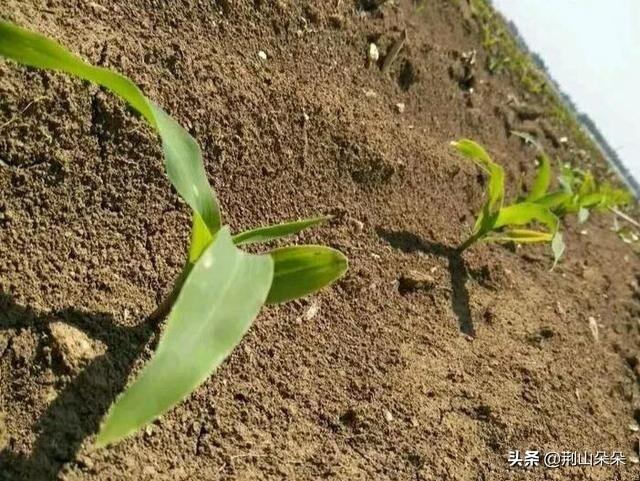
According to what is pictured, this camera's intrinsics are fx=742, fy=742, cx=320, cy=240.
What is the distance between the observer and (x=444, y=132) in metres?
1.43

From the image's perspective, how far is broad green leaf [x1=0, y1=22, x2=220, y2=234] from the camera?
22.5 inches

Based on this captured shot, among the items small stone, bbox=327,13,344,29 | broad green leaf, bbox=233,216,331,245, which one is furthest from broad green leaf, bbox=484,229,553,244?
broad green leaf, bbox=233,216,331,245

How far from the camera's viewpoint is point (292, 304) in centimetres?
89

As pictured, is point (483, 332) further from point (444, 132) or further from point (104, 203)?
point (104, 203)

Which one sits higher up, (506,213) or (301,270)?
(506,213)

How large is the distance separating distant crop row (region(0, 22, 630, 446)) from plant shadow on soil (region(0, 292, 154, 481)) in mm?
24

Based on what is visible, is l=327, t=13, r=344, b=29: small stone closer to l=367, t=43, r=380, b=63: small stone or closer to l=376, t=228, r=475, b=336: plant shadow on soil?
l=367, t=43, r=380, b=63: small stone

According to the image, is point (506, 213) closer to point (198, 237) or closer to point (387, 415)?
point (387, 415)

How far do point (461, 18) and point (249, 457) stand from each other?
54.2 inches

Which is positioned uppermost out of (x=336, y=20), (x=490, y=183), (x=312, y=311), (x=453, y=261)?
(x=336, y=20)

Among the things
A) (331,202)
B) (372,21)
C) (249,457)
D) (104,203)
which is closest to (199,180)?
(104,203)

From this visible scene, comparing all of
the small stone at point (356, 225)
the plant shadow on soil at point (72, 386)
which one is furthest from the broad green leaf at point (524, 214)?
the plant shadow on soil at point (72, 386)

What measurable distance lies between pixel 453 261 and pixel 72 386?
0.71 m

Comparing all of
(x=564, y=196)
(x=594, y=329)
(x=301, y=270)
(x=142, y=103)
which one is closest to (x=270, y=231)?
(x=301, y=270)
